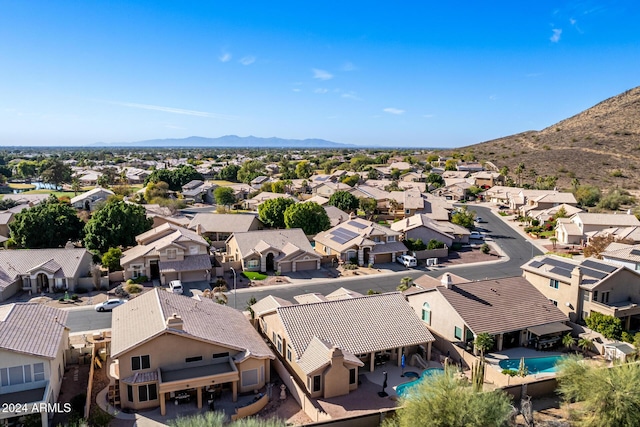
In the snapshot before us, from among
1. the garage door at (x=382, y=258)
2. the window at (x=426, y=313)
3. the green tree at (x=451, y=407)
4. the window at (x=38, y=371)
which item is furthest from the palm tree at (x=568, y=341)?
the window at (x=38, y=371)

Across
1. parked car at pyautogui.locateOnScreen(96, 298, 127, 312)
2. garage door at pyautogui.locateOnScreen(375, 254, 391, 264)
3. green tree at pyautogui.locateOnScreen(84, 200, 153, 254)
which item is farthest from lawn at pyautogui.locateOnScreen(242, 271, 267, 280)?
green tree at pyautogui.locateOnScreen(84, 200, 153, 254)

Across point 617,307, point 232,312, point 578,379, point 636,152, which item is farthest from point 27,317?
point 636,152

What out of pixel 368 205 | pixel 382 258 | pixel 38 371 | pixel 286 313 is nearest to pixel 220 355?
pixel 286 313

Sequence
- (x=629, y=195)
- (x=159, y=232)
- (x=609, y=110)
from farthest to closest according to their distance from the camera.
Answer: (x=609, y=110), (x=629, y=195), (x=159, y=232)

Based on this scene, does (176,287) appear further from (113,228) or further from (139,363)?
(139,363)

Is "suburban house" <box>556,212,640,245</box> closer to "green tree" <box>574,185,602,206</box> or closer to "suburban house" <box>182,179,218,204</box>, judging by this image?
"green tree" <box>574,185,602,206</box>

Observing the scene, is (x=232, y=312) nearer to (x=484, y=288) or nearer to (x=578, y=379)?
(x=484, y=288)
